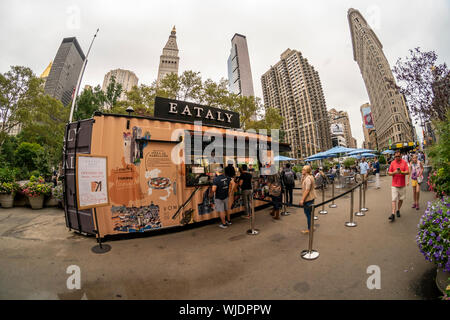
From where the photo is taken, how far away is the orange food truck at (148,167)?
16.1 ft

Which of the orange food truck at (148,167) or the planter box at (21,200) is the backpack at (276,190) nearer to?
the orange food truck at (148,167)

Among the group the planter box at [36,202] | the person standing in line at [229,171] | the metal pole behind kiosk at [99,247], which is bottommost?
the metal pole behind kiosk at [99,247]

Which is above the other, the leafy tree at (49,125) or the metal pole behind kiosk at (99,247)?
the leafy tree at (49,125)

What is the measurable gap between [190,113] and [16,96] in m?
24.9

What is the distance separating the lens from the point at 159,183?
5391 mm

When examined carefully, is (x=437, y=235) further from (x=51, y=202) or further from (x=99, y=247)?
(x=51, y=202)

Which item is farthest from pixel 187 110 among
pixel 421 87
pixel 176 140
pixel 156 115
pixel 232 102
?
pixel 421 87

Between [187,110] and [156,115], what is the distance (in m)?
1.24

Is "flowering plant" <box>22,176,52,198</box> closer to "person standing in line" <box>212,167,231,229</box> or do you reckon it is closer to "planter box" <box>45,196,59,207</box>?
"planter box" <box>45,196,59,207</box>

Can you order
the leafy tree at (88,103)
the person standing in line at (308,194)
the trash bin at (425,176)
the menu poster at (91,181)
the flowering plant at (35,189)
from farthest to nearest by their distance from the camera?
1. the leafy tree at (88,103)
2. the trash bin at (425,176)
3. the flowering plant at (35,189)
4. the person standing in line at (308,194)
5. the menu poster at (91,181)

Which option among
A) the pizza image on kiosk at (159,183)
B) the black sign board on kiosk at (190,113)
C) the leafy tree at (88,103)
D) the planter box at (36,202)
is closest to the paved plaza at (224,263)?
the pizza image on kiosk at (159,183)

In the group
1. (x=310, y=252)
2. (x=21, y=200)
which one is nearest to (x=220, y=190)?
(x=310, y=252)

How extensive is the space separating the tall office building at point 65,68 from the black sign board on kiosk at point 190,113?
32.9m

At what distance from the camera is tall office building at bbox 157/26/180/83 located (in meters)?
63.1
